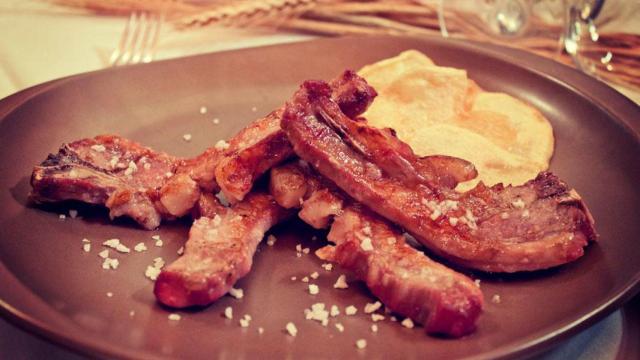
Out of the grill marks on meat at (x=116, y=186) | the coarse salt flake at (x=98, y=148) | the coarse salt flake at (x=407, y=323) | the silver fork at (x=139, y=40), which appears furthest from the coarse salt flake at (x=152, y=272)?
the silver fork at (x=139, y=40)

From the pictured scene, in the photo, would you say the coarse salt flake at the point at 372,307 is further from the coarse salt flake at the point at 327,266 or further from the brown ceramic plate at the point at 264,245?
the coarse salt flake at the point at 327,266

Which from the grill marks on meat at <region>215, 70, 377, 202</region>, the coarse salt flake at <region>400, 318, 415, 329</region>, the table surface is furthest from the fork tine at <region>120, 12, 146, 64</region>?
the coarse salt flake at <region>400, 318, 415, 329</region>

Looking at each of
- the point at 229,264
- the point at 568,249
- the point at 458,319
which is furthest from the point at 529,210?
the point at 229,264

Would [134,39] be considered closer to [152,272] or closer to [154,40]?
[154,40]

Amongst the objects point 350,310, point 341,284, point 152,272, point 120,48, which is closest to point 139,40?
point 120,48

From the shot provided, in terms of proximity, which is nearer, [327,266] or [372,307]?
[372,307]
